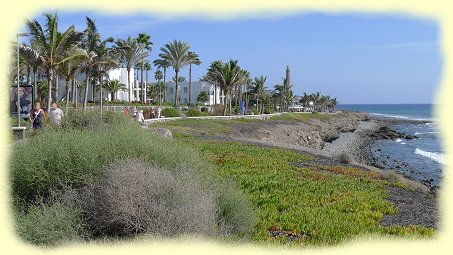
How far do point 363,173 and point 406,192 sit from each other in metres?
3.19

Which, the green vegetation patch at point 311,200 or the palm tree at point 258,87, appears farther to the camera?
the palm tree at point 258,87

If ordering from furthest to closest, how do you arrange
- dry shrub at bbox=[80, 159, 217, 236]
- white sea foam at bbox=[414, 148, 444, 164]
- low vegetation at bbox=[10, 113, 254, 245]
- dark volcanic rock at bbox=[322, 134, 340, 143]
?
dark volcanic rock at bbox=[322, 134, 340, 143] < white sea foam at bbox=[414, 148, 444, 164] < low vegetation at bbox=[10, 113, 254, 245] < dry shrub at bbox=[80, 159, 217, 236]

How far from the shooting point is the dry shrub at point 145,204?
6.59 meters

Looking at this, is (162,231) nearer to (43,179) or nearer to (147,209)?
(147,209)

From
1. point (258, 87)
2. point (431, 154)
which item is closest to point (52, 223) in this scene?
point (431, 154)

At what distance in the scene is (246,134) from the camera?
44.0 metres

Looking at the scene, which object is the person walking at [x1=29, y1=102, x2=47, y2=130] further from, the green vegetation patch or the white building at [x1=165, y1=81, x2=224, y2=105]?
the white building at [x1=165, y1=81, x2=224, y2=105]

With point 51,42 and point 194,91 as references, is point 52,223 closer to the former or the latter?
point 51,42

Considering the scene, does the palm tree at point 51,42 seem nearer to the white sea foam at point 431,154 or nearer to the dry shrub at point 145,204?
the dry shrub at point 145,204

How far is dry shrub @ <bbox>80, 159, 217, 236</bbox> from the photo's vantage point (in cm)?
659

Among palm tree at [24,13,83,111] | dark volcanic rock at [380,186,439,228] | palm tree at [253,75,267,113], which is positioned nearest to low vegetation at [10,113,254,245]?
dark volcanic rock at [380,186,439,228]

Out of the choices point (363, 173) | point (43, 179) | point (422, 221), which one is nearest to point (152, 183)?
point (43, 179)

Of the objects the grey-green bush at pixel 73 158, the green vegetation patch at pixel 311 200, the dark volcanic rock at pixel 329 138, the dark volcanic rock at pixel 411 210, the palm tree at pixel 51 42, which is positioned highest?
the palm tree at pixel 51 42

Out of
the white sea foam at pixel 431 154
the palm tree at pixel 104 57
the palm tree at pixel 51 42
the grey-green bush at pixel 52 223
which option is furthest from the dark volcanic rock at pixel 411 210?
the palm tree at pixel 104 57
